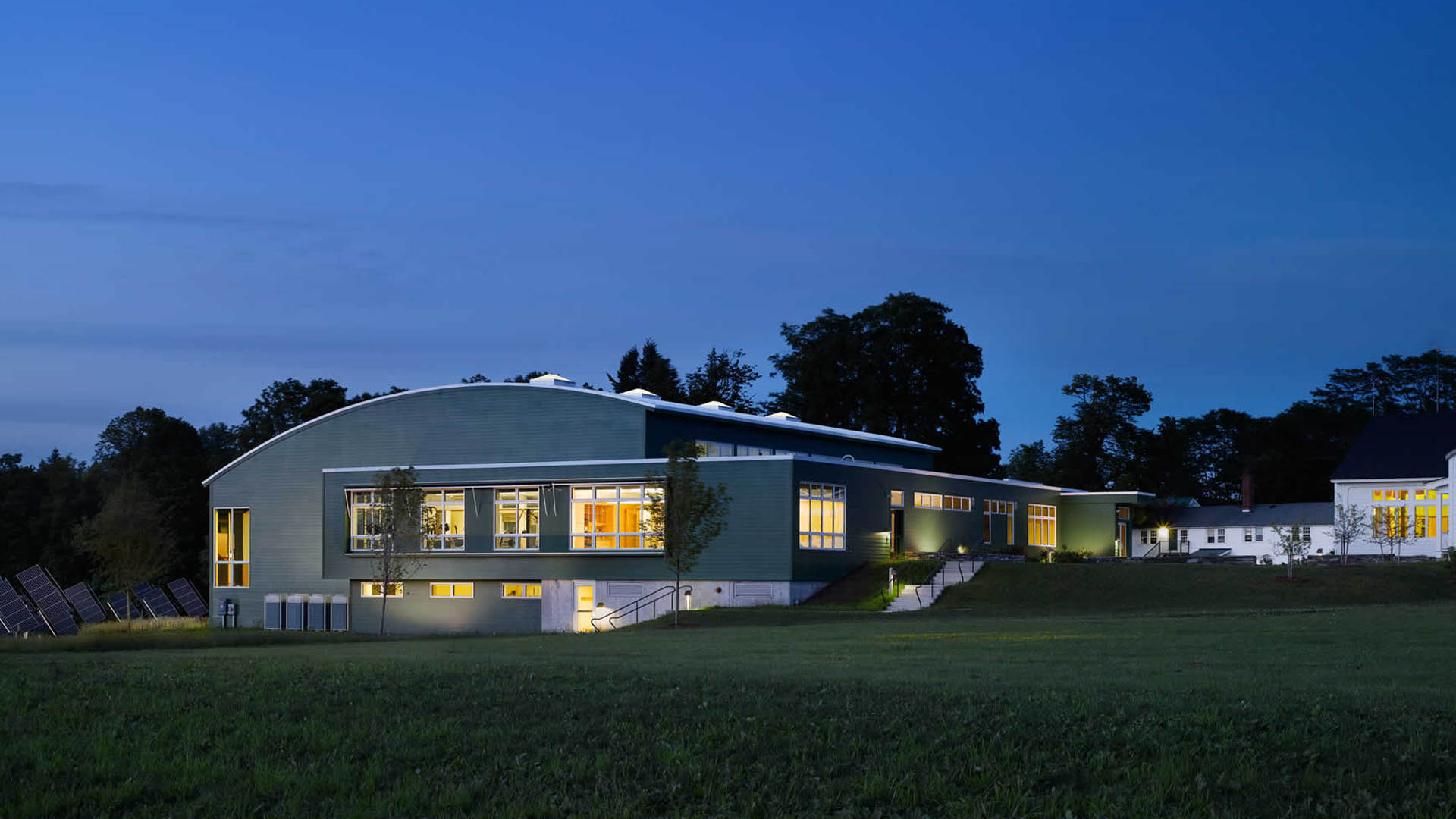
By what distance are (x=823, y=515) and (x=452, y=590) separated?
14981 millimetres

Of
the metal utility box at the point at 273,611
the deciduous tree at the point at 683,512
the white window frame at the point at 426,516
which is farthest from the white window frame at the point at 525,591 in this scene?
the metal utility box at the point at 273,611

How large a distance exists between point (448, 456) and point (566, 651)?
33.5m

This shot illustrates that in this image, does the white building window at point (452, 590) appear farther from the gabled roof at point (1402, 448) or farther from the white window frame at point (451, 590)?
the gabled roof at point (1402, 448)

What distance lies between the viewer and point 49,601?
67812mm

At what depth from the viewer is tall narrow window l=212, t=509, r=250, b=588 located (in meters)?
59.8

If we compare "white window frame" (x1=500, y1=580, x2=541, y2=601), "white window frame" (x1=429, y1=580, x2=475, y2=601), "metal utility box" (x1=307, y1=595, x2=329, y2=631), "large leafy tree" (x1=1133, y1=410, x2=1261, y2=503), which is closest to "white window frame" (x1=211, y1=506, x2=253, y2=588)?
"metal utility box" (x1=307, y1=595, x2=329, y2=631)

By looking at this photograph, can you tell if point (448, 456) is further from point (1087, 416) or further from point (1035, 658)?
point (1087, 416)

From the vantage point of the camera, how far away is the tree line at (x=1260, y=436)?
293 ft

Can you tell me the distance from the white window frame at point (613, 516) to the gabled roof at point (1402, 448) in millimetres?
31982

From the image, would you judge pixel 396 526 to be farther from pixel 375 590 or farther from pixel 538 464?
pixel 375 590

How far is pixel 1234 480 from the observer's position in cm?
9756

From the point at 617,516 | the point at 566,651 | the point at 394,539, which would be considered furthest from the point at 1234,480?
the point at 566,651

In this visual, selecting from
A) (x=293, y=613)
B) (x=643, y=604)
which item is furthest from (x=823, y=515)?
(x=293, y=613)

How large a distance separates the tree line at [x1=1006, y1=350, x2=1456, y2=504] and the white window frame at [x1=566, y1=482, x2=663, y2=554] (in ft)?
160
